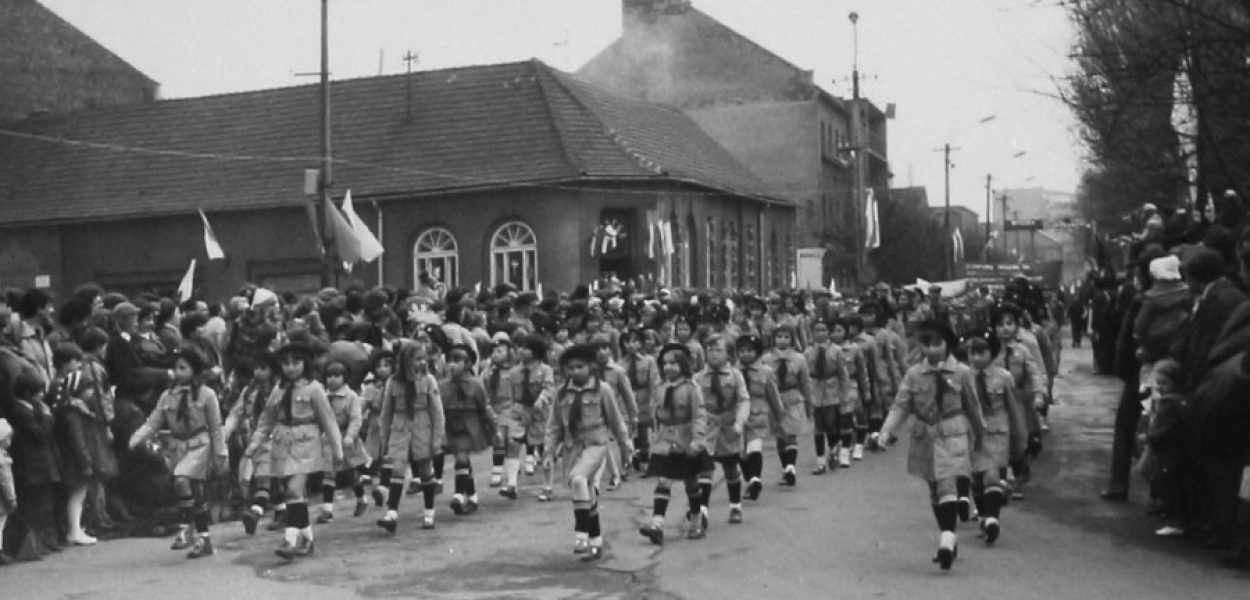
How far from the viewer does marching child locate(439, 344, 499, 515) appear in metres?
14.3

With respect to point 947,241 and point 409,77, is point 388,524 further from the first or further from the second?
point 947,241

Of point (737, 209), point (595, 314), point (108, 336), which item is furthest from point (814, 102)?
point (108, 336)

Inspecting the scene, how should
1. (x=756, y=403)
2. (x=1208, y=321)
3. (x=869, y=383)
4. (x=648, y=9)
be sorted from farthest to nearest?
(x=648, y=9) → (x=869, y=383) → (x=756, y=403) → (x=1208, y=321)

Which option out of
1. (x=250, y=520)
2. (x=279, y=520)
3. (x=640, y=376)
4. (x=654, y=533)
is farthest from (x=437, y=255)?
(x=654, y=533)

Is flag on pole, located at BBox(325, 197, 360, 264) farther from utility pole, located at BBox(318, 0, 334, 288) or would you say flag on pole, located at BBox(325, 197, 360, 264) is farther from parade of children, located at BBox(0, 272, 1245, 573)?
parade of children, located at BBox(0, 272, 1245, 573)

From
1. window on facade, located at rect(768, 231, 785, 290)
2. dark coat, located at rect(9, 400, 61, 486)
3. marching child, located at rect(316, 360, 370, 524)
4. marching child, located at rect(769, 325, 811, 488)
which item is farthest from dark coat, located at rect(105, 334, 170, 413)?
window on facade, located at rect(768, 231, 785, 290)

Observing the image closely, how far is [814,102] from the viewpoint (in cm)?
6294

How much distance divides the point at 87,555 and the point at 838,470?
8.12 metres

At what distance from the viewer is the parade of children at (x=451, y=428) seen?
11820 millimetres

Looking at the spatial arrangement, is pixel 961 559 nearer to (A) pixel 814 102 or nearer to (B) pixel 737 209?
(B) pixel 737 209

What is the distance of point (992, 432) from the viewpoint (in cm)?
1205

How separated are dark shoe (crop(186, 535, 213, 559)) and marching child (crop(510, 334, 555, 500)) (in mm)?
3780

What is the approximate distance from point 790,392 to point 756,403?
53.9 inches

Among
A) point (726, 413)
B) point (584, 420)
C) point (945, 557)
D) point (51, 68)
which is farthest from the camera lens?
point (51, 68)
